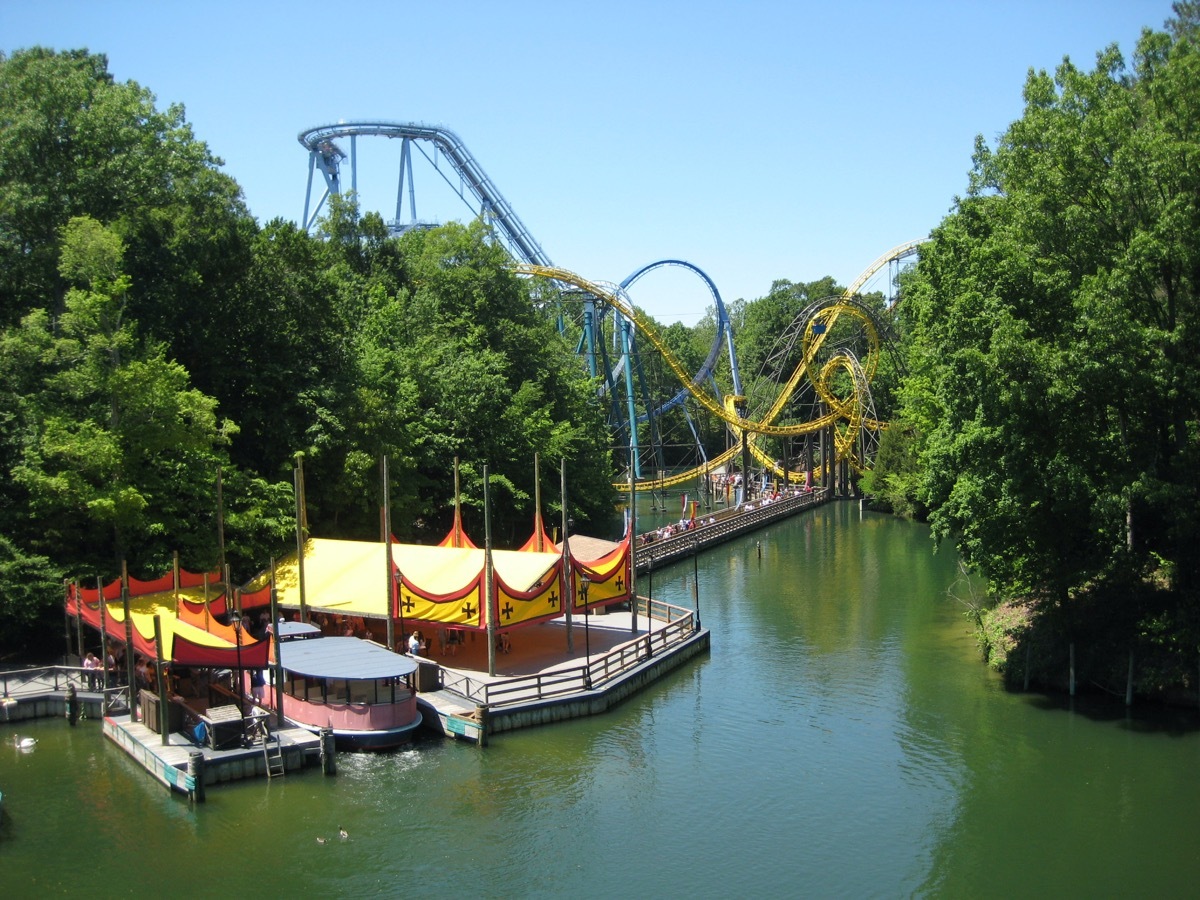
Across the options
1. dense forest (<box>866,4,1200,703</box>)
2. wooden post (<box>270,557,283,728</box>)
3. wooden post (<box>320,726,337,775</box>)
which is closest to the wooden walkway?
dense forest (<box>866,4,1200,703</box>)

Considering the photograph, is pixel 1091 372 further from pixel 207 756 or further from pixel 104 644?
pixel 104 644

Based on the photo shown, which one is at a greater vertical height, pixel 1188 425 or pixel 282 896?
pixel 1188 425

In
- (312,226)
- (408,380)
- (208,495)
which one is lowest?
(208,495)

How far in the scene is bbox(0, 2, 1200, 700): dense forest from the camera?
19672mm

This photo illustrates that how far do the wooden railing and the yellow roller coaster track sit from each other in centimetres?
2972

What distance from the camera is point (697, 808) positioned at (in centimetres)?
1680

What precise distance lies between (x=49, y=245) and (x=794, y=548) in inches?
1122

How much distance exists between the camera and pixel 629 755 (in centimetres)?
1909

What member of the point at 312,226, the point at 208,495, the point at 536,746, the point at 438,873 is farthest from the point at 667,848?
the point at 312,226

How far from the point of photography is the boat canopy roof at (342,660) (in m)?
18.7

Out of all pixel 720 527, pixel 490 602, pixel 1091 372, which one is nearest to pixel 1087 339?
pixel 1091 372

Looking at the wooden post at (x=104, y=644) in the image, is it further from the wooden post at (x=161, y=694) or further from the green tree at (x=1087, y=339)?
the green tree at (x=1087, y=339)

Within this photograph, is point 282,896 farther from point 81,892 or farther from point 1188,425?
point 1188,425

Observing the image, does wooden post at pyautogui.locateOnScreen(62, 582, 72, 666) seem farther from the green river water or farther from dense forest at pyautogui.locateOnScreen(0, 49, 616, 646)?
the green river water
